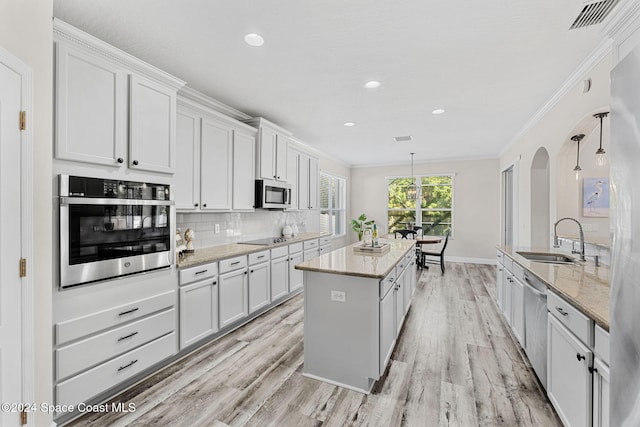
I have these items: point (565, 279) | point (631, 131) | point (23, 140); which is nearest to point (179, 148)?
point (23, 140)

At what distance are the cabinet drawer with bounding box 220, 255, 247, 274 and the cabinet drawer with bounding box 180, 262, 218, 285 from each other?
0.29 feet

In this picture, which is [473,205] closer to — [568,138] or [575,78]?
[568,138]

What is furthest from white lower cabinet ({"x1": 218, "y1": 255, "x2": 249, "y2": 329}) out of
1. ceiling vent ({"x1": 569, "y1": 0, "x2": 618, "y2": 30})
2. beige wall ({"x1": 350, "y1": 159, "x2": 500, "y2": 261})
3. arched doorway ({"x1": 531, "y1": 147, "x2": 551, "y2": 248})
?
beige wall ({"x1": 350, "y1": 159, "x2": 500, "y2": 261})

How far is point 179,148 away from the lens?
2844 mm

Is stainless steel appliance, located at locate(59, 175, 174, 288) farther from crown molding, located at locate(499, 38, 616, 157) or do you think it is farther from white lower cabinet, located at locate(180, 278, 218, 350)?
crown molding, located at locate(499, 38, 616, 157)

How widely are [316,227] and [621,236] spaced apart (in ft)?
19.2

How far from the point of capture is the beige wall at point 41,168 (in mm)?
1514

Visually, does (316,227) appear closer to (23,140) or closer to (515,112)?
(515,112)

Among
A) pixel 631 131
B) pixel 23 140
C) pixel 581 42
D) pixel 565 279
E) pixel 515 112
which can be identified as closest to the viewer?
pixel 631 131

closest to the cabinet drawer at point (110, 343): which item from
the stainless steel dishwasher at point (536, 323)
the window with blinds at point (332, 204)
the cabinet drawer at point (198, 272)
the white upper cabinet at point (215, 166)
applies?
the cabinet drawer at point (198, 272)

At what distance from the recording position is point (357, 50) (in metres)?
2.42

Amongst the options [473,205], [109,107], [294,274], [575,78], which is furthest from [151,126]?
[473,205]

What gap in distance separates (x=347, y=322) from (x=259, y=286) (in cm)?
164

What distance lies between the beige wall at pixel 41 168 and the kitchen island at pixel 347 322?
5.24 feet
